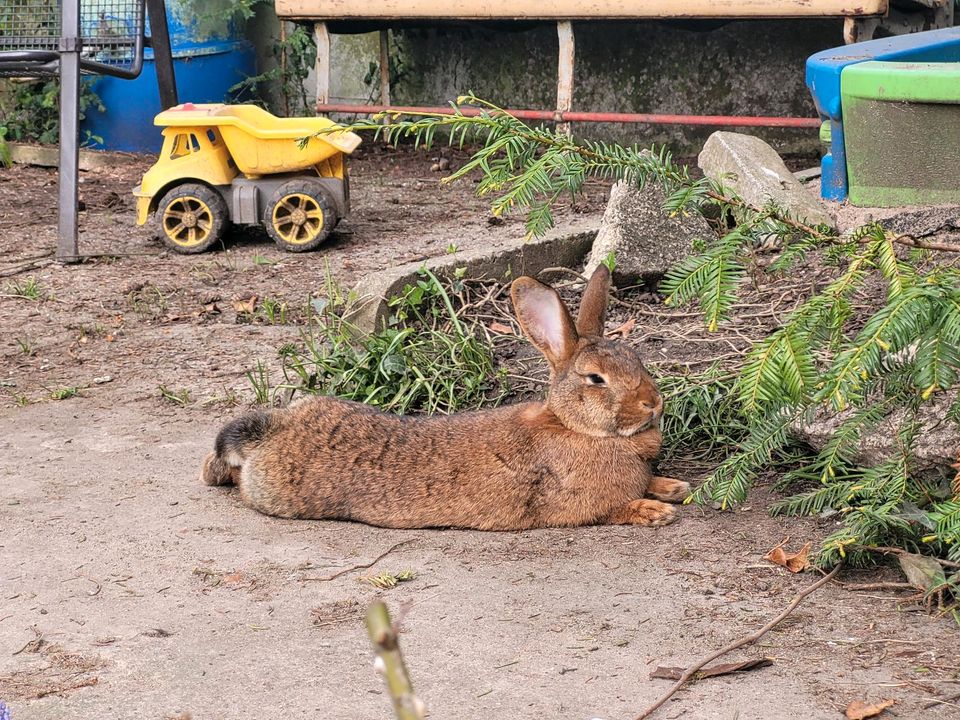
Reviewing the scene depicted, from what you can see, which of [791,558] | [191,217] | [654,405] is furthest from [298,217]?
[791,558]

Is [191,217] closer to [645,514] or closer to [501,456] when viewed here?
[501,456]

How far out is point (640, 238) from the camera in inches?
200

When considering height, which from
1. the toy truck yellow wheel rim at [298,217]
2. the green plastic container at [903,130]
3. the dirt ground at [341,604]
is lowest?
the dirt ground at [341,604]

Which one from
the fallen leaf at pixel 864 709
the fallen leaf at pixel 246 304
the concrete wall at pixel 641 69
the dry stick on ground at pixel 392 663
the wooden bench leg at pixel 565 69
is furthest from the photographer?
the concrete wall at pixel 641 69

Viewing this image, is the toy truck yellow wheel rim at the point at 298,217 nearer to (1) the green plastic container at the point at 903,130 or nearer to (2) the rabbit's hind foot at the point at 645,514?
(1) the green plastic container at the point at 903,130

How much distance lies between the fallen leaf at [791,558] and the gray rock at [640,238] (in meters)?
2.11

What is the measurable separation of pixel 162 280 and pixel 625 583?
389 centimetres

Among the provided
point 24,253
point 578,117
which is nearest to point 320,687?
point 24,253

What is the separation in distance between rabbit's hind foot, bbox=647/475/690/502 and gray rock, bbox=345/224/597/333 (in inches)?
57.1

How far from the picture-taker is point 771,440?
3303 millimetres

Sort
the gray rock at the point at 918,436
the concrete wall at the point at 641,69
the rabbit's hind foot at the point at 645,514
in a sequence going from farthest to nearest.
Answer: the concrete wall at the point at 641,69 < the rabbit's hind foot at the point at 645,514 < the gray rock at the point at 918,436

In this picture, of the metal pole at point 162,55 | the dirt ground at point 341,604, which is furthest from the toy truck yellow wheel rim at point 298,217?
the dirt ground at point 341,604

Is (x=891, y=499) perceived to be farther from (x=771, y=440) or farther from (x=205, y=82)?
(x=205, y=82)

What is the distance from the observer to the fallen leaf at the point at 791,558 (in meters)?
3.04
